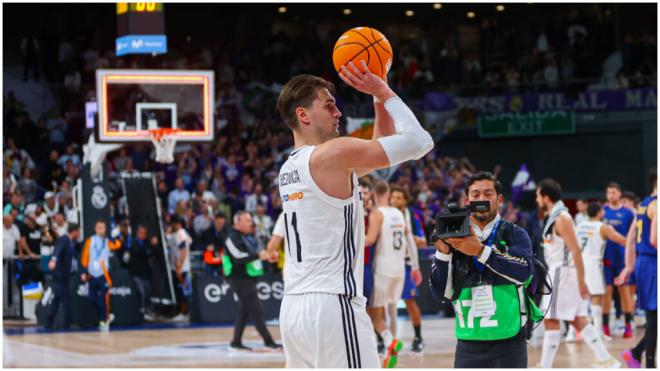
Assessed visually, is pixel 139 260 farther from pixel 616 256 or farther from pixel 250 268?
pixel 616 256

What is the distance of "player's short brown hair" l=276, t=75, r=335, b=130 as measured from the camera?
5480 mm

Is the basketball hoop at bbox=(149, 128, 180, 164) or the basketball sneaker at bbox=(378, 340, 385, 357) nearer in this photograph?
the basketball sneaker at bbox=(378, 340, 385, 357)

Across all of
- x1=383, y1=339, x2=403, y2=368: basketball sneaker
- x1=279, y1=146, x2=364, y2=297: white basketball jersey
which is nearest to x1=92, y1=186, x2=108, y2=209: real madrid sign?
x1=383, y1=339, x2=403, y2=368: basketball sneaker

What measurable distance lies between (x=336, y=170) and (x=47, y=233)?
50.9 feet

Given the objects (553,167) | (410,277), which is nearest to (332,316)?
(410,277)

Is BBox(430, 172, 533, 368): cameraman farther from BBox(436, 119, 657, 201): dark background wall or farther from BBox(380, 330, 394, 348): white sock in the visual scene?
BBox(436, 119, 657, 201): dark background wall

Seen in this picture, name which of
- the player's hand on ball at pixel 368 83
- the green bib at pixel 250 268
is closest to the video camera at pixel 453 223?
the player's hand on ball at pixel 368 83

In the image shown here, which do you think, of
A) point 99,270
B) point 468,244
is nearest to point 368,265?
point 99,270

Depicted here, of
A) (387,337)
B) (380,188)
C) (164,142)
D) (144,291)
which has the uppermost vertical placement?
(164,142)

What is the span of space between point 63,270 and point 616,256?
8504 mm

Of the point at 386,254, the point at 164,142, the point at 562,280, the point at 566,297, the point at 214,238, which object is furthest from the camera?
the point at 214,238

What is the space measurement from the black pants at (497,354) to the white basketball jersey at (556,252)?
5.85 metres

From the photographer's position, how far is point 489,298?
258 inches

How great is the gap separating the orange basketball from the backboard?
1228 cm
